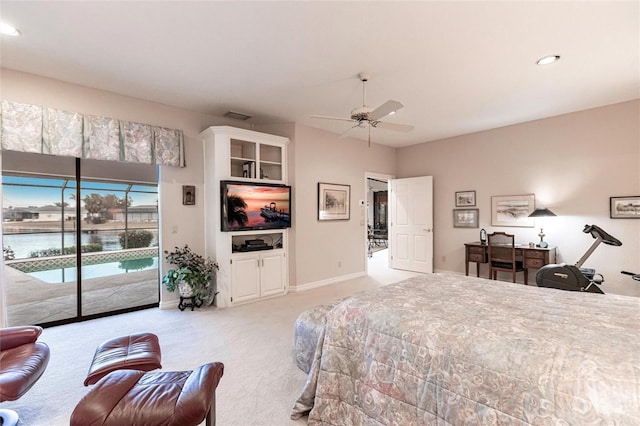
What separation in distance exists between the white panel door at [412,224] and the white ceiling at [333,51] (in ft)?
7.66

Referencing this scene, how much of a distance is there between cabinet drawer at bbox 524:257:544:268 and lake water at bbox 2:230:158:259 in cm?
603

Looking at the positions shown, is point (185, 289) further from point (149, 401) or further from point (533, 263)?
point (533, 263)

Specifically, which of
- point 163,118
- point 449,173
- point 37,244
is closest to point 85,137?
point 163,118

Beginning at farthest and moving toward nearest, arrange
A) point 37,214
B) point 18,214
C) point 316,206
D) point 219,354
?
point 316,206, point 37,214, point 18,214, point 219,354

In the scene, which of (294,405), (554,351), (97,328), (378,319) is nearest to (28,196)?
(97,328)

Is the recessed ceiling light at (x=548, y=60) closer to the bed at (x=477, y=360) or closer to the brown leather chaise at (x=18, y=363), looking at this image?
the bed at (x=477, y=360)

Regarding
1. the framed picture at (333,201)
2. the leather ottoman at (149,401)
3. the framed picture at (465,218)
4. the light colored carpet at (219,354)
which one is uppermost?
the framed picture at (333,201)

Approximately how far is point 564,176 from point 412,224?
267 cm

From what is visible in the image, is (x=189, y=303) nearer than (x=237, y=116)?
Yes

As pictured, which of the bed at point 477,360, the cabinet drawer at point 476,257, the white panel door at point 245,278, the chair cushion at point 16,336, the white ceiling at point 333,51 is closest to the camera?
the bed at point 477,360

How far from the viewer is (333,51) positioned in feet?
8.73

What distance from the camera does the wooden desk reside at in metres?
4.34

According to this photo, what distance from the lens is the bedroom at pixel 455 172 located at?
3.91 meters

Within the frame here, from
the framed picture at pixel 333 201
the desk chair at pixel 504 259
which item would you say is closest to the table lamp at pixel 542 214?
the desk chair at pixel 504 259
